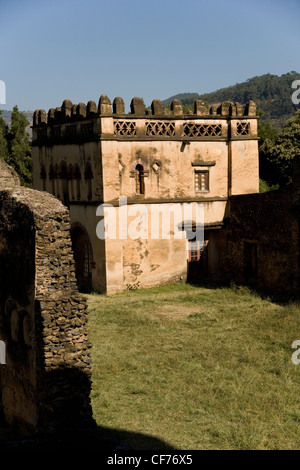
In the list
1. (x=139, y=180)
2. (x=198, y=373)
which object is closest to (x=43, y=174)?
(x=139, y=180)

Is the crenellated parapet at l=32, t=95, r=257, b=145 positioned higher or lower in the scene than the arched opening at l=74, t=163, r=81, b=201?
higher

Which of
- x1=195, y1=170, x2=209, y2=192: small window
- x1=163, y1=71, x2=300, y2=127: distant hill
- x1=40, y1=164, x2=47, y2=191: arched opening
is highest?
x1=163, y1=71, x2=300, y2=127: distant hill

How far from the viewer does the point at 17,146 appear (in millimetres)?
39594

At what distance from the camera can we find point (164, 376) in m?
12.9

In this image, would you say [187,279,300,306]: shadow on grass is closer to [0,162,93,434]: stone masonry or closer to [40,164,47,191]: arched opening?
[40,164,47,191]: arched opening

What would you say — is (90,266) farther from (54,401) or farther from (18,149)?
(18,149)

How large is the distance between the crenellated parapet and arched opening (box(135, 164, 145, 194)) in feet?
3.67

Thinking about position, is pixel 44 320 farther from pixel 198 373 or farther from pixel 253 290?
pixel 253 290

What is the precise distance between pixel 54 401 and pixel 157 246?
12835 millimetres

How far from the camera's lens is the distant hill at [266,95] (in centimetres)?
11362

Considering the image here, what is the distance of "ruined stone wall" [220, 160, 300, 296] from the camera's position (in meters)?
19.5

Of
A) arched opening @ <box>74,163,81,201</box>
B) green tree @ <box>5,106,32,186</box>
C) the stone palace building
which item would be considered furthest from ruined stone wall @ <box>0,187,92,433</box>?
green tree @ <box>5,106,32,186</box>
